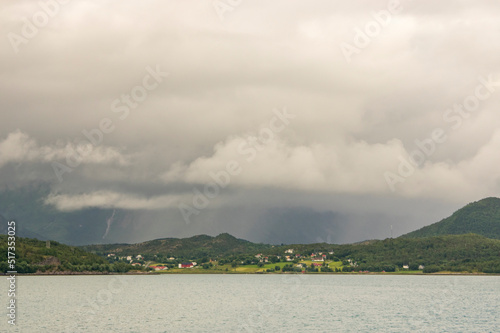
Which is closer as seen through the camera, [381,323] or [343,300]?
[381,323]

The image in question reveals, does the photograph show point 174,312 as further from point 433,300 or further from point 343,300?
point 433,300

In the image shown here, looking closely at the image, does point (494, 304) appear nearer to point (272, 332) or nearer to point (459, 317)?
point (459, 317)

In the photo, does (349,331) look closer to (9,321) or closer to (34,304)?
(9,321)

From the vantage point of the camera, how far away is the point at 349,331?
9756 cm

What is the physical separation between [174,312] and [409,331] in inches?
2198

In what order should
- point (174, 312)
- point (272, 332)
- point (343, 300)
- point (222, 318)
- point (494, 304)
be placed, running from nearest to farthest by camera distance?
point (272, 332) → point (222, 318) → point (174, 312) → point (494, 304) → point (343, 300)

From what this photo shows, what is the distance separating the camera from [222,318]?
11538cm

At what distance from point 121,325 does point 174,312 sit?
25.8 m

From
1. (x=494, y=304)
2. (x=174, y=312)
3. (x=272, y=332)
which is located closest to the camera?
(x=272, y=332)

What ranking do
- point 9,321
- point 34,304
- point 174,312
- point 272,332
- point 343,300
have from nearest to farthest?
point 272,332 < point 9,321 < point 174,312 < point 34,304 < point 343,300

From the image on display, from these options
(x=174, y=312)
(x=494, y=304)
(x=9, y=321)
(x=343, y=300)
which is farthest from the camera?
(x=343, y=300)

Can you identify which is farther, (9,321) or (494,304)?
(494,304)

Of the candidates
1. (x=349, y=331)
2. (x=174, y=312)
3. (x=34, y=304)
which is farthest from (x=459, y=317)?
(x=34, y=304)

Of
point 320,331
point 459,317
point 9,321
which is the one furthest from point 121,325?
point 459,317
